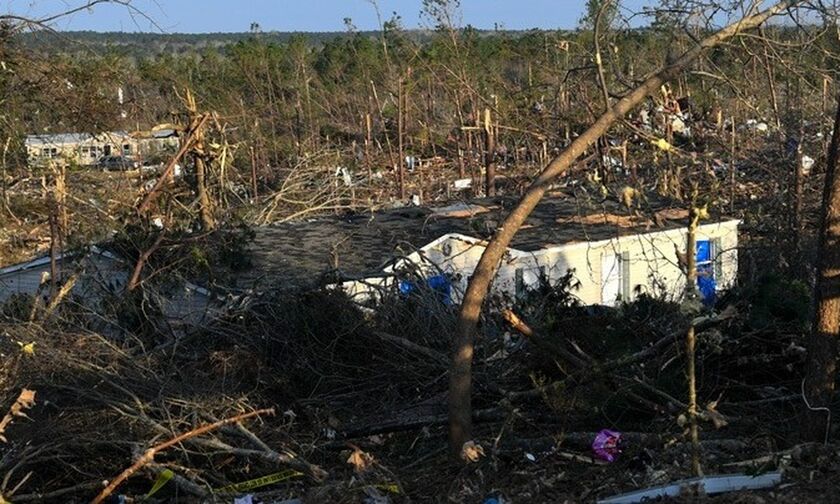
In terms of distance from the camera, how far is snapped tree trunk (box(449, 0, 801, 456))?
14.5ft

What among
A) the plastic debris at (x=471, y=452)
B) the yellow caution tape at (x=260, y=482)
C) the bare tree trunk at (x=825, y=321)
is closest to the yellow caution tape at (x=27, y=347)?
the yellow caution tape at (x=260, y=482)

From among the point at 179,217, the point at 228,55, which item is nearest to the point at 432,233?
the point at 179,217

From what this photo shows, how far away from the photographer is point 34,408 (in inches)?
218

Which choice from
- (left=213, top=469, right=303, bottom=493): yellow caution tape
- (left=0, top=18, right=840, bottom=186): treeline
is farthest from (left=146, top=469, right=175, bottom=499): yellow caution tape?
(left=0, top=18, right=840, bottom=186): treeline

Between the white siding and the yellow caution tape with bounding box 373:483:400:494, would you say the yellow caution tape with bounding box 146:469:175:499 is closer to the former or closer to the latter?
the yellow caution tape with bounding box 373:483:400:494

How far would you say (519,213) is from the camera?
14.9 ft

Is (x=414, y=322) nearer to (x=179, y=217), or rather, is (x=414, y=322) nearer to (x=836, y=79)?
(x=836, y=79)

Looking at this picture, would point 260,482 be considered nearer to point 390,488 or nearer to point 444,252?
point 390,488

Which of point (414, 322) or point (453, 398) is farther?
point (414, 322)

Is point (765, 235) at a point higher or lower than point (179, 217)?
lower

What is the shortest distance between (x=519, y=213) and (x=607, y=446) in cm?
114

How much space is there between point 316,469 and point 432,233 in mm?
9433

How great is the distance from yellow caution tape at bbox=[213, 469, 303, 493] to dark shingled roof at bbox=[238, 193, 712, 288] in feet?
20.3

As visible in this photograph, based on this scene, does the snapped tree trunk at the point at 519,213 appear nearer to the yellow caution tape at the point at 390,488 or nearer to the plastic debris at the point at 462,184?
the yellow caution tape at the point at 390,488
